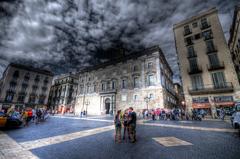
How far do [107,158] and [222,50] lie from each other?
91.4 feet

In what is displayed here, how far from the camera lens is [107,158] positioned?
12.7ft

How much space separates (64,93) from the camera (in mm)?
50125

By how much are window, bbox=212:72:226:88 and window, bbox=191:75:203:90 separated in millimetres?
1994

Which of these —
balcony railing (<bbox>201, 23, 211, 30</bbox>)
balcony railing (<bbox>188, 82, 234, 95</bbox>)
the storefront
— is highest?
balcony railing (<bbox>201, 23, 211, 30</bbox>)

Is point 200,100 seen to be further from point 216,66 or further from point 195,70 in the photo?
point 216,66

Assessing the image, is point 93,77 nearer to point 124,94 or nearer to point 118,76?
point 118,76

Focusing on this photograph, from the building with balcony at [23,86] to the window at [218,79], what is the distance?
55.1 meters

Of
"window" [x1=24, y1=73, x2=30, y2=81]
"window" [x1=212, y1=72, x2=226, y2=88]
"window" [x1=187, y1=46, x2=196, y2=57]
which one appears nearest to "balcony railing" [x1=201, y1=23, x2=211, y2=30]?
"window" [x1=187, y1=46, x2=196, y2=57]

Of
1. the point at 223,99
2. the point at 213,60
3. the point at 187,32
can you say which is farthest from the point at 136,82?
the point at 187,32

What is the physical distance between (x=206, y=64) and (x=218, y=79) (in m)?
3.45

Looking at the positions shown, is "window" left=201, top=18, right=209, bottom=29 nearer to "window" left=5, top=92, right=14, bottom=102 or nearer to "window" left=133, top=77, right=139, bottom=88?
"window" left=133, top=77, right=139, bottom=88

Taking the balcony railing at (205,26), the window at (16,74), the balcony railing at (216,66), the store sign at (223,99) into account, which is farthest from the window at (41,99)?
the balcony railing at (205,26)

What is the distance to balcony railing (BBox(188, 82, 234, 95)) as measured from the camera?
19719mm

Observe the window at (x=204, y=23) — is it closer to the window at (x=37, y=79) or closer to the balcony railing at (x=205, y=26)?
the balcony railing at (x=205, y=26)
